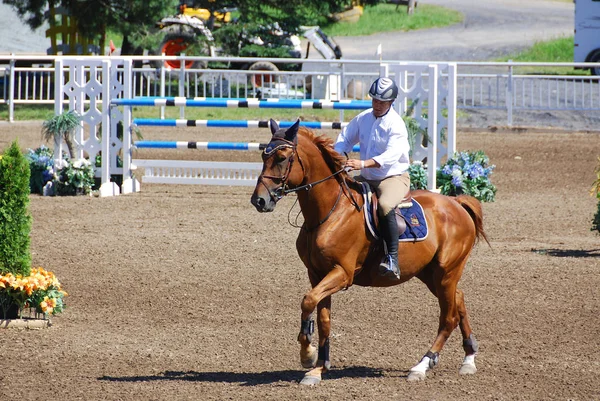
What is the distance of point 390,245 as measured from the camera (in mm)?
6676

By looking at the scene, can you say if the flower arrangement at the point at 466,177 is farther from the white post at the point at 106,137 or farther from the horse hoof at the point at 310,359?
the horse hoof at the point at 310,359

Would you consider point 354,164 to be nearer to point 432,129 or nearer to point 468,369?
point 468,369

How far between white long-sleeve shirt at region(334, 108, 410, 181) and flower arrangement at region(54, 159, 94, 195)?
29.8 ft

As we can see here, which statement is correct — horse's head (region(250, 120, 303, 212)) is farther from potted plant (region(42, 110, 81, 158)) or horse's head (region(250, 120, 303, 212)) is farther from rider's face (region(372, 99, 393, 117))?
potted plant (region(42, 110, 81, 158))

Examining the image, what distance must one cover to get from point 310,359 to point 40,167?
10.00m

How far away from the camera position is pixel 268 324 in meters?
8.15

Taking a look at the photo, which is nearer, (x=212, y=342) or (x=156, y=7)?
(x=212, y=342)

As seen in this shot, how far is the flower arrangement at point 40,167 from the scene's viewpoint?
1543 cm

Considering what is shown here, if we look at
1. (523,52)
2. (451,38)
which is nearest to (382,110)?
(523,52)

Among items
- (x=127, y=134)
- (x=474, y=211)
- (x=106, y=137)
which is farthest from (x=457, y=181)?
(x=474, y=211)

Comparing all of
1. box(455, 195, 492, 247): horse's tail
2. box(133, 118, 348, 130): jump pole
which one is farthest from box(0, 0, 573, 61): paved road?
box(455, 195, 492, 247): horse's tail

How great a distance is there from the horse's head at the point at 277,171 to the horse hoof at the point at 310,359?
988 millimetres

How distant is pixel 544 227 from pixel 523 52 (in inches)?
899

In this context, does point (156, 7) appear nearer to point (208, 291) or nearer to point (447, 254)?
point (208, 291)
